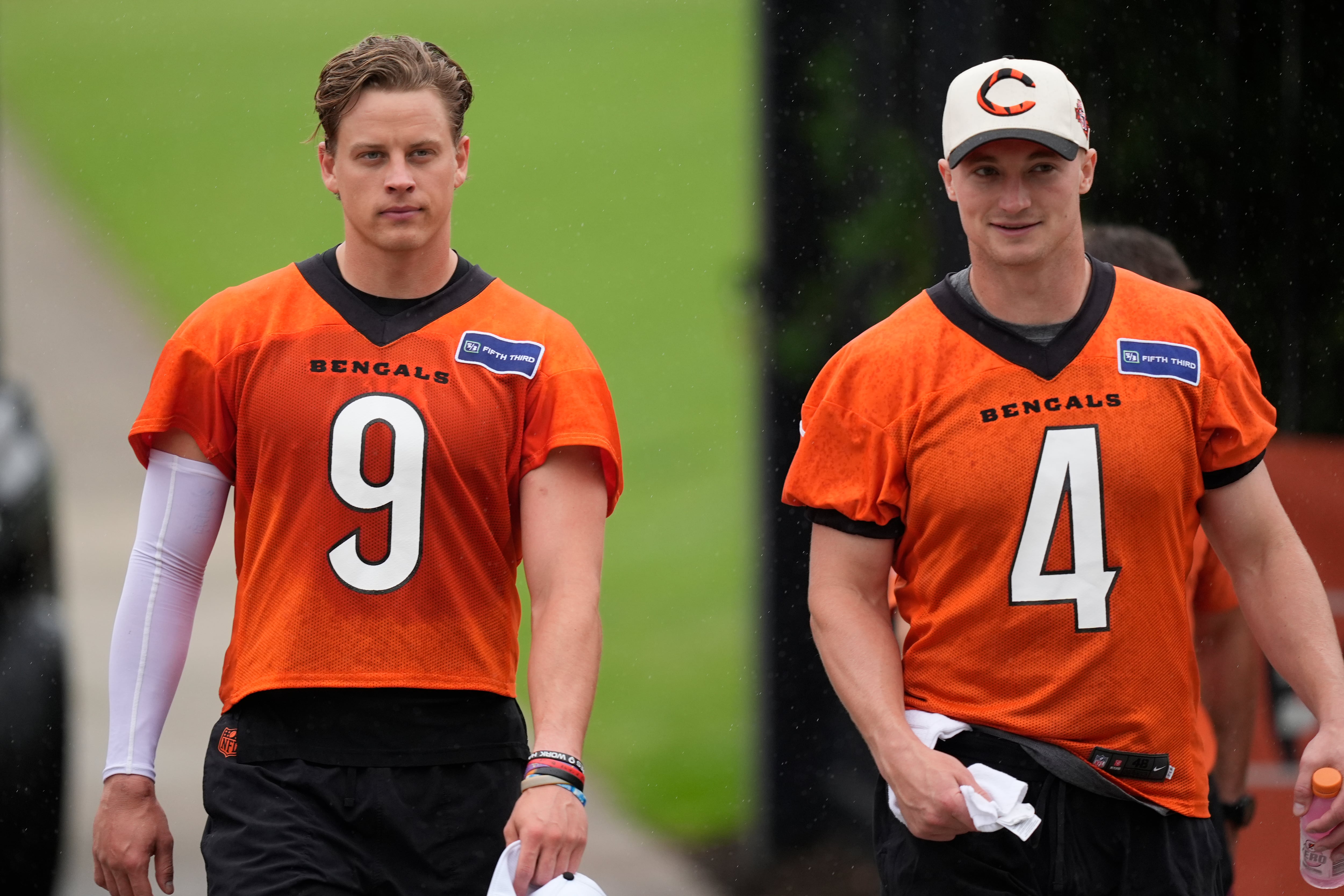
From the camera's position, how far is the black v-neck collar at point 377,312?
3.12 m

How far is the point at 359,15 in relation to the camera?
19.3 m

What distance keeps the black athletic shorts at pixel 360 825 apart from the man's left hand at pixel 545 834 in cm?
27

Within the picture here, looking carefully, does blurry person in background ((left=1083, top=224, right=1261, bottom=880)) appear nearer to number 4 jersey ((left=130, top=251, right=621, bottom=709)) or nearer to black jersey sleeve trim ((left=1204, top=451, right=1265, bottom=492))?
black jersey sleeve trim ((left=1204, top=451, right=1265, bottom=492))

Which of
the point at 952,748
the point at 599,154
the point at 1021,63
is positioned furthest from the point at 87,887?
the point at 599,154

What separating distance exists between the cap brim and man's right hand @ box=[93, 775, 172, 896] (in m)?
1.84

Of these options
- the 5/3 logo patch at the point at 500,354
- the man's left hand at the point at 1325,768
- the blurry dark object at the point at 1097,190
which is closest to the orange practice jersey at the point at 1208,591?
the man's left hand at the point at 1325,768

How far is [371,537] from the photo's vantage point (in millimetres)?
3027

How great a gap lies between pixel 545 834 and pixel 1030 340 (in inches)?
47.1

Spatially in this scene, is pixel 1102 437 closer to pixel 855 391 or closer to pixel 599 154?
pixel 855 391

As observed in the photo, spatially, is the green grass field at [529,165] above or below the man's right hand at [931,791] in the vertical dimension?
above

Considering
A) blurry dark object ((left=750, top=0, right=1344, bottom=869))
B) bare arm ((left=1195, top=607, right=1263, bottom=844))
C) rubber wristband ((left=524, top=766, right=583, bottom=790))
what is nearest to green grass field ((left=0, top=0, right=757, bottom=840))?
blurry dark object ((left=750, top=0, right=1344, bottom=869))

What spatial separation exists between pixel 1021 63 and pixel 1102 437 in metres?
0.70

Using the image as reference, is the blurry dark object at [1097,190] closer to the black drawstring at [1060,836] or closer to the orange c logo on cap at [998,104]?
the orange c logo on cap at [998,104]

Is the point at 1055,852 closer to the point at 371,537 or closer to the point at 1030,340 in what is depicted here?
the point at 1030,340
